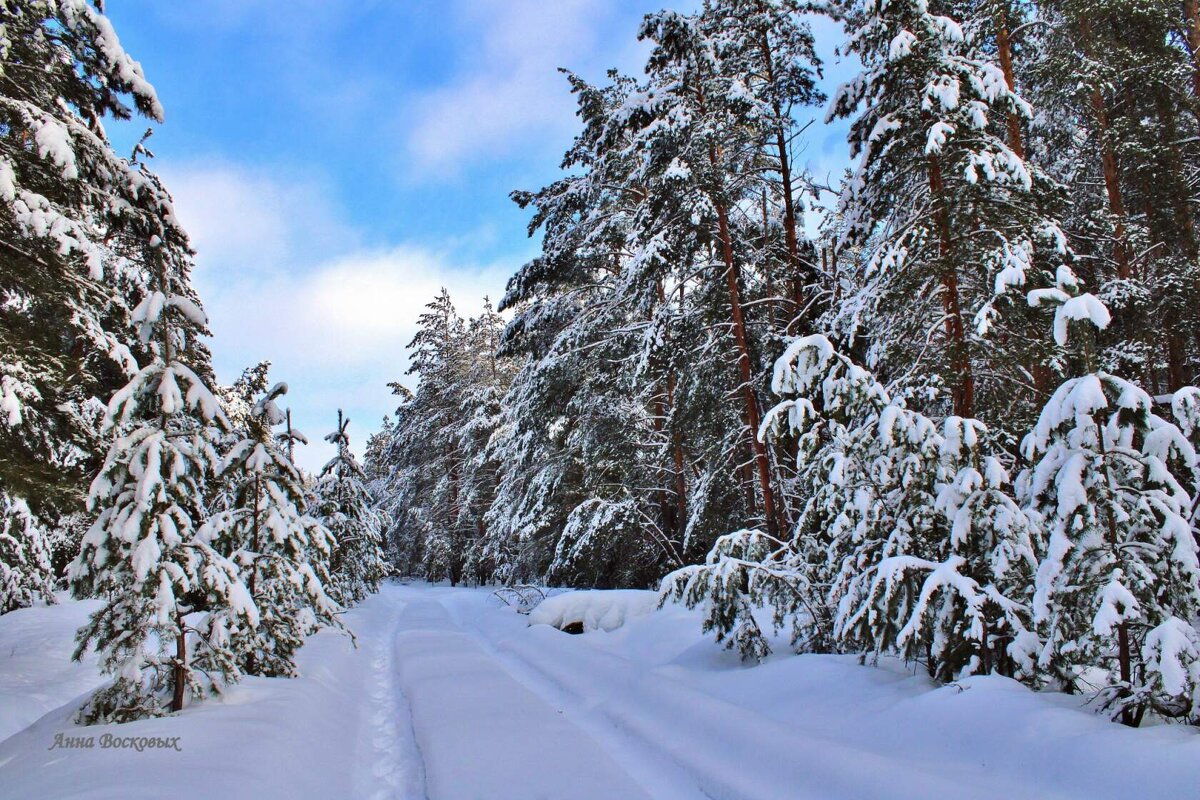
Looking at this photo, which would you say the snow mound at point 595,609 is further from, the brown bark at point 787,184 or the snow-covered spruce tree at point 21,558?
the snow-covered spruce tree at point 21,558

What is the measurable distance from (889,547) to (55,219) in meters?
9.91

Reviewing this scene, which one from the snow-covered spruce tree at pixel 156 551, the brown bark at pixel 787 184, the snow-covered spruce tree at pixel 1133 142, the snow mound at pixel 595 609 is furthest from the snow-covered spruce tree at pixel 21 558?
the snow-covered spruce tree at pixel 1133 142

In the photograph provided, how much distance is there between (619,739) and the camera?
20.2ft

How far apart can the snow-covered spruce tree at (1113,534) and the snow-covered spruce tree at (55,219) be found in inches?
388

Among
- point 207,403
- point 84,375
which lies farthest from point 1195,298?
point 84,375

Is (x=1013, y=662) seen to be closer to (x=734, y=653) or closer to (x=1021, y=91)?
(x=734, y=653)

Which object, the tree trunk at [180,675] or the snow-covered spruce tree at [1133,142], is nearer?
the tree trunk at [180,675]

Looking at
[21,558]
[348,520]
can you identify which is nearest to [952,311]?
[21,558]

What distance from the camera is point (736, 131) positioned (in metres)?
11.9

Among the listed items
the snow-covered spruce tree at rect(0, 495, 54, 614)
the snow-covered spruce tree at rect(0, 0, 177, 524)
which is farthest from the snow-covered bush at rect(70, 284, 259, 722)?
the snow-covered spruce tree at rect(0, 495, 54, 614)

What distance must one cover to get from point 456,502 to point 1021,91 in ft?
95.5

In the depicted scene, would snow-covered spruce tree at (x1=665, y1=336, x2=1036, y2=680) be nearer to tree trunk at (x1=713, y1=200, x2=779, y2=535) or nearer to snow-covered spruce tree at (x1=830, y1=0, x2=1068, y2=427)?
snow-covered spruce tree at (x1=830, y1=0, x2=1068, y2=427)

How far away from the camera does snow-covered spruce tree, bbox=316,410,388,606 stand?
1969 centimetres

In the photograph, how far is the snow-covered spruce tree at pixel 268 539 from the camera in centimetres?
778
